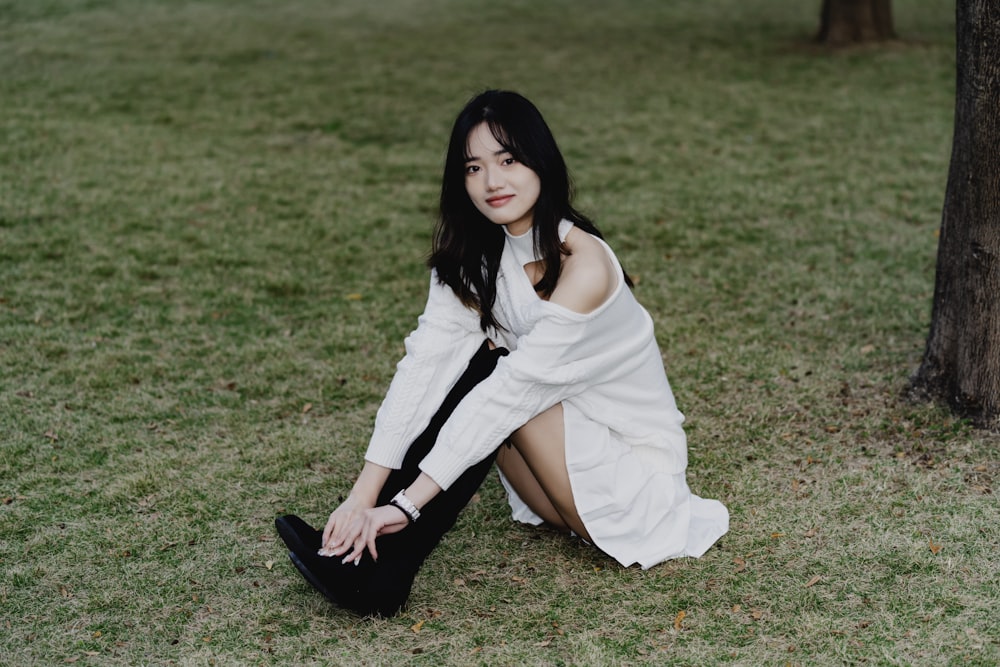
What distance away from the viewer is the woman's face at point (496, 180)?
3312 millimetres

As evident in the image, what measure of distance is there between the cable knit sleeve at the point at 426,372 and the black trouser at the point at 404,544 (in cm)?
5

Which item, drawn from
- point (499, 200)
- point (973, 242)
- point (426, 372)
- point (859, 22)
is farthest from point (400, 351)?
point (859, 22)

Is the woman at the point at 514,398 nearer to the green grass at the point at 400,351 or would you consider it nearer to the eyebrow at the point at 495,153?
the eyebrow at the point at 495,153

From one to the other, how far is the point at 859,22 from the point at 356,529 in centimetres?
1150

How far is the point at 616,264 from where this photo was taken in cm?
347

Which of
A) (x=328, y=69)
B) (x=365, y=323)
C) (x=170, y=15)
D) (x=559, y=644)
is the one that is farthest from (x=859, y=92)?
(x=170, y=15)

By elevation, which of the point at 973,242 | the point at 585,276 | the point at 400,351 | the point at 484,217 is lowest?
the point at 400,351

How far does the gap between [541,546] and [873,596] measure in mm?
1110

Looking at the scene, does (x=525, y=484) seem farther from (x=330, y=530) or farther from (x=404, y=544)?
(x=330, y=530)

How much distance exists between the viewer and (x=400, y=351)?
560cm

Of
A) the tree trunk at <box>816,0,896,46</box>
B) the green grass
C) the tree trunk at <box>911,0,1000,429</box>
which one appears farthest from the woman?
the tree trunk at <box>816,0,896,46</box>

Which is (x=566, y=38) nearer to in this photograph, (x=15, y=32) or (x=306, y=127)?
(x=306, y=127)

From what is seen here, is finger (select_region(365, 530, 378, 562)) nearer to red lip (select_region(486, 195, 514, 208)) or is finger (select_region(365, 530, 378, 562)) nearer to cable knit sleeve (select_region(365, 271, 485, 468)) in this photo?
cable knit sleeve (select_region(365, 271, 485, 468))

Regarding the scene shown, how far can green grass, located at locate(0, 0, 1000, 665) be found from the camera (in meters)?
3.33
